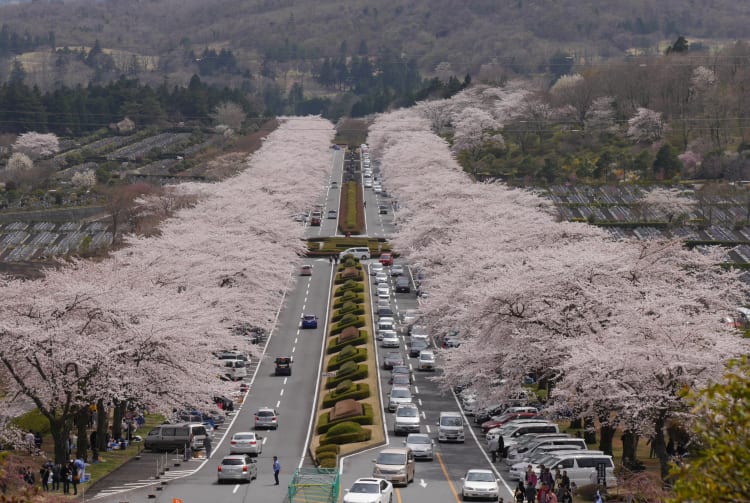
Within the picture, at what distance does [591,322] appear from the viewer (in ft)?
150

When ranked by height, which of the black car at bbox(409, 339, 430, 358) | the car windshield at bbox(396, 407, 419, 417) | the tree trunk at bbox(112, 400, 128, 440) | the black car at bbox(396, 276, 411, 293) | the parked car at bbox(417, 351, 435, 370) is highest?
the tree trunk at bbox(112, 400, 128, 440)

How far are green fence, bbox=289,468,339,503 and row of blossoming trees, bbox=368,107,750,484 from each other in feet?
31.2

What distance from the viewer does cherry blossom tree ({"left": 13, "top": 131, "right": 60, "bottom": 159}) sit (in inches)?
6654

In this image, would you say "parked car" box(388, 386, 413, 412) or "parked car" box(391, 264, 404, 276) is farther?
"parked car" box(391, 264, 404, 276)

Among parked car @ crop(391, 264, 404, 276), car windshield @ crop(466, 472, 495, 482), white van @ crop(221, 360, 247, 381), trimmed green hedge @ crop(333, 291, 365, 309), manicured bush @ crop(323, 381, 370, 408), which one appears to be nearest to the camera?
car windshield @ crop(466, 472, 495, 482)

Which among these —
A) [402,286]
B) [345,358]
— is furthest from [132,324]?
[402,286]

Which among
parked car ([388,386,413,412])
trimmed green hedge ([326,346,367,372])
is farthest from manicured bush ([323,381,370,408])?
trimmed green hedge ([326,346,367,372])

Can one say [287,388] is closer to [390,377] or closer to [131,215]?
[390,377]

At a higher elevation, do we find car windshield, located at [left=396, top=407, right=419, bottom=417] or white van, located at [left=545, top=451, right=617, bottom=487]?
white van, located at [left=545, top=451, right=617, bottom=487]

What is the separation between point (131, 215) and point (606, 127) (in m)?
73.4

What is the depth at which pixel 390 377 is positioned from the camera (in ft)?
209

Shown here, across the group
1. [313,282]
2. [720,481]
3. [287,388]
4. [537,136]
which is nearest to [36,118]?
[537,136]

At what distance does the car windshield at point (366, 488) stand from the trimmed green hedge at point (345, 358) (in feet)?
102

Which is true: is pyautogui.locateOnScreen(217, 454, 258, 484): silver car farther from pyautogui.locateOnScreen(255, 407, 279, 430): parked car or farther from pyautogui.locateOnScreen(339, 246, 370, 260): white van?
pyautogui.locateOnScreen(339, 246, 370, 260): white van
